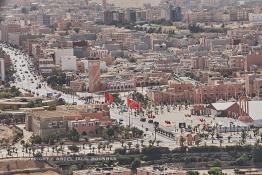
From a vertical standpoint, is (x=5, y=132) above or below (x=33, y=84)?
above

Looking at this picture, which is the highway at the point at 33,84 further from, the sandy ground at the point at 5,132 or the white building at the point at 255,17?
the white building at the point at 255,17

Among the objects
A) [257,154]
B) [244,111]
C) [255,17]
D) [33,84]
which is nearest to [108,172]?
[257,154]

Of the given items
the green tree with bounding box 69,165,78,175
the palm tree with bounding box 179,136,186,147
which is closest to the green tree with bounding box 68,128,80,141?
the palm tree with bounding box 179,136,186,147

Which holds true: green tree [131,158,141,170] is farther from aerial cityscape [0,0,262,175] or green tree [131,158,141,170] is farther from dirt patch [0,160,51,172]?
dirt patch [0,160,51,172]

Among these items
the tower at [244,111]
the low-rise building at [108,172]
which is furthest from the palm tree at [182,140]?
the low-rise building at [108,172]

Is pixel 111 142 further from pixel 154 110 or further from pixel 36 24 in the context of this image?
pixel 36 24

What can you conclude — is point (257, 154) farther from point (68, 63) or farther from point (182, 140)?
point (68, 63)

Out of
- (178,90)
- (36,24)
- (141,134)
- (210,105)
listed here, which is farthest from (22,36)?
(141,134)
